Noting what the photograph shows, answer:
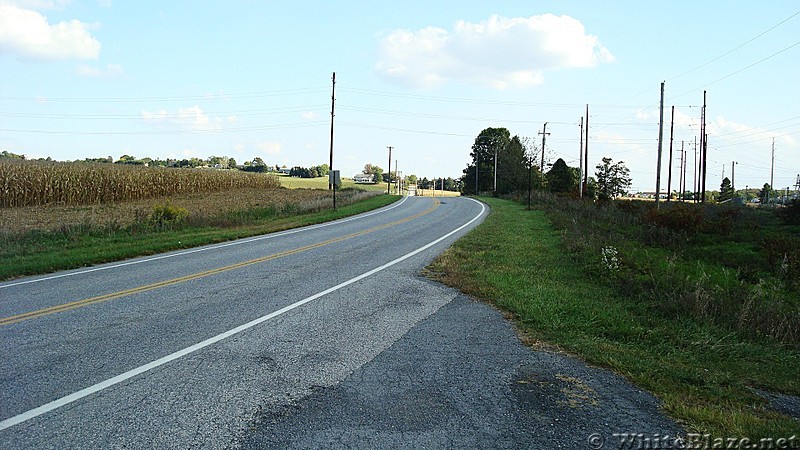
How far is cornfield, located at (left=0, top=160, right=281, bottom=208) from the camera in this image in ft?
101

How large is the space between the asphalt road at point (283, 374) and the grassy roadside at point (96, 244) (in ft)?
8.49

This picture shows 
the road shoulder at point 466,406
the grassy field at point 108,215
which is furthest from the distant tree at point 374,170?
the road shoulder at point 466,406

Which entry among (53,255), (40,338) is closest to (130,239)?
(53,255)

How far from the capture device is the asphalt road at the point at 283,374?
4.18 metres

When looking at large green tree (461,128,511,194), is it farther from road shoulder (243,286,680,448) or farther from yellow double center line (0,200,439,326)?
road shoulder (243,286,680,448)

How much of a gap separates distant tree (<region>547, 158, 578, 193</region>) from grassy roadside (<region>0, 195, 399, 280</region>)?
56138 mm

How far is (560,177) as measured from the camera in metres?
74.5

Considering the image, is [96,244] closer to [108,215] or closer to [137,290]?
[137,290]

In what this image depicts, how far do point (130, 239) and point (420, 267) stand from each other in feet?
33.4

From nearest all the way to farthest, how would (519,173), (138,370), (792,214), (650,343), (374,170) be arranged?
(138,370)
(650,343)
(792,214)
(519,173)
(374,170)

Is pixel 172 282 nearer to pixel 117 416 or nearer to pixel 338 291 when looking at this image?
pixel 338 291

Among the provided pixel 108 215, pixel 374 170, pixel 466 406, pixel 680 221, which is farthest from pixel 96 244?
pixel 374 170

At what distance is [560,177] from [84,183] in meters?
57.9

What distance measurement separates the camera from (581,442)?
159 inches
